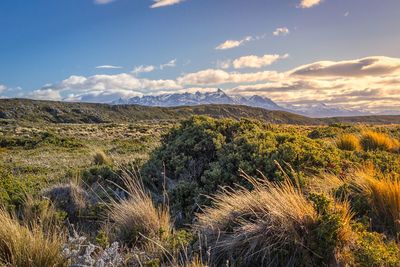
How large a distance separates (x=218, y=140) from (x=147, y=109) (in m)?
145

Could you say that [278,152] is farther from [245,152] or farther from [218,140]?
[218,140]

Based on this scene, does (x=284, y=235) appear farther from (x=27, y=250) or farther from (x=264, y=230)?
(x=27, y=250)

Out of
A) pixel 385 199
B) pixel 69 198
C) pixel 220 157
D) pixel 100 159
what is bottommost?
pixel 100 159

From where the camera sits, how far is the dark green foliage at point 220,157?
22.7ft

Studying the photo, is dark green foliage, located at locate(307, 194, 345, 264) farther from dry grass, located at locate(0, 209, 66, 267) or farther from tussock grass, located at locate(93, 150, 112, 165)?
tussock grass, located at locate(93, 150, 112, 165)

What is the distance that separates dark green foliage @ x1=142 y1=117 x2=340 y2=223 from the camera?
6.91 m

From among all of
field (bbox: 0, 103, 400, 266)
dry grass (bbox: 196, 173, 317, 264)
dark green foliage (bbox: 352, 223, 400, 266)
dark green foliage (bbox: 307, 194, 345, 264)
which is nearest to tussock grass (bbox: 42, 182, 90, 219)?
field (bbox: 0, 103, 400, 266)

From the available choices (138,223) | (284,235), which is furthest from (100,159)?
(284,235)

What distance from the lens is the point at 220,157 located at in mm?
7926

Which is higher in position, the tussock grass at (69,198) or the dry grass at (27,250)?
the dry grass at (27,250)

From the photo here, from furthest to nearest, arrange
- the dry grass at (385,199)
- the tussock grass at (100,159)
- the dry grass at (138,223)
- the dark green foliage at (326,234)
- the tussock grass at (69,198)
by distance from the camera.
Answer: the tussock grass at (100,159) → the tussock grass at (69,198) → the dry grass at (138,223) → the dry grass at (385,199) → the dark green foliage at (326,234)

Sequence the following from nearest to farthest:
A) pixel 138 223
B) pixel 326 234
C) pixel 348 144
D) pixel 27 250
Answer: pixel 326 234
pixel 27 250
pixel 138 223
pixel 348 144

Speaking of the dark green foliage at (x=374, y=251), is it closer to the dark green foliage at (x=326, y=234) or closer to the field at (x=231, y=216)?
the field at (x=231, y=216)

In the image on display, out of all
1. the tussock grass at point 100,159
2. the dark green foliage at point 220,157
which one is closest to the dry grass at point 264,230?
the dark green foliage at point 220,157
